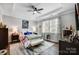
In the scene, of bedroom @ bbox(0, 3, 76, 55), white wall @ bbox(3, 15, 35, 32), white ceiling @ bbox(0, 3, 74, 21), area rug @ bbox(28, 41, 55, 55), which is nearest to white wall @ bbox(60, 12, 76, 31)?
bedroom @ bbox(0, 3, 76, 55)

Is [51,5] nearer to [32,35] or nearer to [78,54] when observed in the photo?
[32,35]

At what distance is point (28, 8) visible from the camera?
74.2 inches

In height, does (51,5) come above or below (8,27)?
above

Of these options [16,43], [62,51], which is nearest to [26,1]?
[16,43]

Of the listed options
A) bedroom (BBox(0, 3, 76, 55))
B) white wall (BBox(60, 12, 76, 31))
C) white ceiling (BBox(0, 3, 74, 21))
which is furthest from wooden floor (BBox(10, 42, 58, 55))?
white ceiling (BBox(0, 3, 74, 21))

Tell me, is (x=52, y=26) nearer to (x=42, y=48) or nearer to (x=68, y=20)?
(x=68, y=20)

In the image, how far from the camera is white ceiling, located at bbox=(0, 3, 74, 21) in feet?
6.14

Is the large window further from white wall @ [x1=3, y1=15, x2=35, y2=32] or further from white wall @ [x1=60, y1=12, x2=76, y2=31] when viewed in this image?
white wall @ [x1=3, y1=15, x2=35, y2=32]

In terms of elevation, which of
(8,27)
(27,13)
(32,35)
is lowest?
(32,35)

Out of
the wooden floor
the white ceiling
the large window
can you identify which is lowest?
the wooden floor

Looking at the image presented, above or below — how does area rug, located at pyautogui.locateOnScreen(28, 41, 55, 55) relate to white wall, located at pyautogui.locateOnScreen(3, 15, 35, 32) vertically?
below

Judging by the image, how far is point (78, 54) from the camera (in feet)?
6.17

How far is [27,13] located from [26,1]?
7.9 inches

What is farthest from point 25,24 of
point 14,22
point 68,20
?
point 68,20
